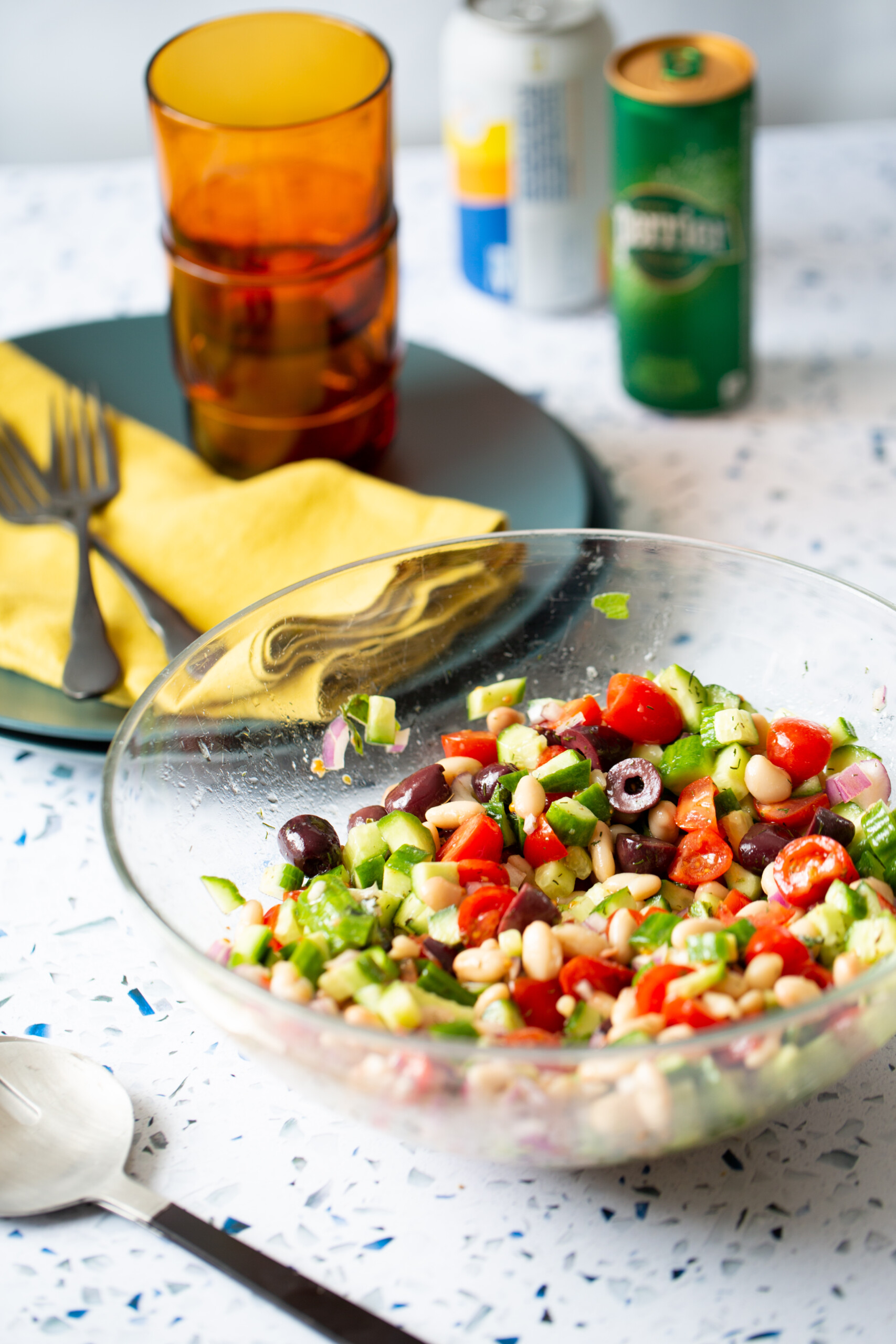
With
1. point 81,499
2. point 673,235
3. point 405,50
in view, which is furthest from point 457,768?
point 405,50

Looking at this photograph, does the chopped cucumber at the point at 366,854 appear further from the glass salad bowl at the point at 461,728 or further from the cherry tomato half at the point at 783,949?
the cherry tomato half at the point at 783,949

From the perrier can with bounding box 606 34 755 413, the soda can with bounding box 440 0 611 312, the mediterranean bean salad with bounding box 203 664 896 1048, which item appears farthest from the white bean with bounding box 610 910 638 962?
the soda can with bounding box 440 0 611 312

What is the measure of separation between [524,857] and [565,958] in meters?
0.11

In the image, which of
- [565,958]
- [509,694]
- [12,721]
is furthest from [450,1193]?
[12,721]

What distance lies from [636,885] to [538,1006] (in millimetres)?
110

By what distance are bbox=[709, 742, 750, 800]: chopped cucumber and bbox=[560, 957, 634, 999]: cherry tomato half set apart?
0.54ft

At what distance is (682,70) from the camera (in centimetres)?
121

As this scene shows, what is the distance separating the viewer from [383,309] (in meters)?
1.21

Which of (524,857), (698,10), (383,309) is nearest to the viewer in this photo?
(524,857)

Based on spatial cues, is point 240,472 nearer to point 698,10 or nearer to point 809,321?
point 809,321

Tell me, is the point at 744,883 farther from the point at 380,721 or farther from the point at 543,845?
the point at 380,721

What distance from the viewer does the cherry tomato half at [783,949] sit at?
0.68 m

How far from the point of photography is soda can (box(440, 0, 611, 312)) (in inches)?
52.9

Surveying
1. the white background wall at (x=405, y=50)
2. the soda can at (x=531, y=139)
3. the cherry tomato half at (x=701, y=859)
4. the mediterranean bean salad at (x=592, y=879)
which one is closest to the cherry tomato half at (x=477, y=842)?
the mediterranean bean salad at (x=592, y=879)
